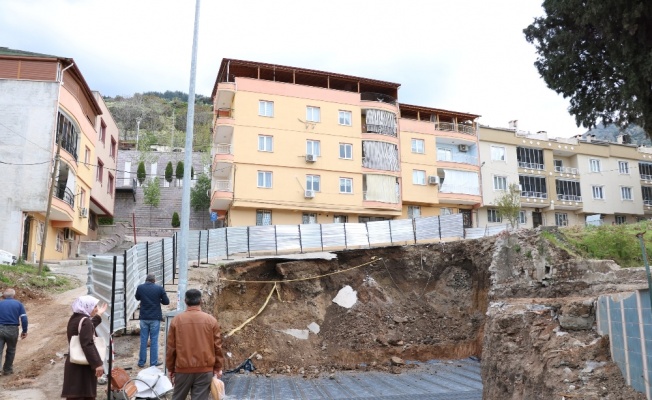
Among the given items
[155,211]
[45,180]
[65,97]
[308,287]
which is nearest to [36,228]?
[45,180]

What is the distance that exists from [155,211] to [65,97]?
86.1 ft

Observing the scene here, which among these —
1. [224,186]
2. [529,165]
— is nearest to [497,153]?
[529,165]

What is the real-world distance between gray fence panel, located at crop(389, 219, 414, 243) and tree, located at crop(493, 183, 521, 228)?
12.3 meters

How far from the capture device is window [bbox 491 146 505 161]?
44.2 m

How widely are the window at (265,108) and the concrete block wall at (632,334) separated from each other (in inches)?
1214

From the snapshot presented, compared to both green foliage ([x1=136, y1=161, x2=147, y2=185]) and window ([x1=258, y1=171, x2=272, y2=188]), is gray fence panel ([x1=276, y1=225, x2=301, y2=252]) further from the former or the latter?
green foliage ([x1=136, y1=161, x2=147, y2=185])

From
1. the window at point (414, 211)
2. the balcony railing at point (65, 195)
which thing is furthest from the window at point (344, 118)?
the balcony railing at point (65, 195)

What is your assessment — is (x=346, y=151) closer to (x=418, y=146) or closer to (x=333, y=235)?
(x=418, y=146)

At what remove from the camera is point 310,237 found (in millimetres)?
26984

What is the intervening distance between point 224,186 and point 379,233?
12.5 metres

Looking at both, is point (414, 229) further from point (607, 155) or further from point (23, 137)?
point (607, 155)

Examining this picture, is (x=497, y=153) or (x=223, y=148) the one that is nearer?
(x=223, y=148)

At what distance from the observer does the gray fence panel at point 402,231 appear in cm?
2881

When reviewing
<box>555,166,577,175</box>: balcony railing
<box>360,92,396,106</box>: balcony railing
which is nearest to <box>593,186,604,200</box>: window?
<box>555,166,577,175</box>: balcony railing
